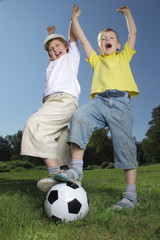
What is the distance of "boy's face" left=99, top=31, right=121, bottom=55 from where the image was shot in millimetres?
3801

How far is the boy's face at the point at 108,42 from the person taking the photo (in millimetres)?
3801

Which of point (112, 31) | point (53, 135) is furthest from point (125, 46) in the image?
point (53, 135)

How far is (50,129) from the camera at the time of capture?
3.65m

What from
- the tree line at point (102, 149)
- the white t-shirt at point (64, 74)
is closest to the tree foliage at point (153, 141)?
the tree line at point (102, 149)

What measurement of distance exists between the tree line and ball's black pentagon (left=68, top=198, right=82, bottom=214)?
24.5m

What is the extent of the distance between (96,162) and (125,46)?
29.9 m

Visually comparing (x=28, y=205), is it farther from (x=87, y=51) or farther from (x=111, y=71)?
(x=87, y=51)

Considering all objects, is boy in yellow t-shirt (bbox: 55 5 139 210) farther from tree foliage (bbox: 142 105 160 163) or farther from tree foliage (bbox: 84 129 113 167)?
tree foliage (bbox: 142 105 160 163)

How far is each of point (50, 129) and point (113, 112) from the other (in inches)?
40.1

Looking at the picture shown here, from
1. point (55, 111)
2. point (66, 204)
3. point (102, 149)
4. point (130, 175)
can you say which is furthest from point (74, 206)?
point (102, 149)

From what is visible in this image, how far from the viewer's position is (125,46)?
12.6 feet

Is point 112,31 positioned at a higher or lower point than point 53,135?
higher

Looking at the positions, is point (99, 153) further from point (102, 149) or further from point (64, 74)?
point (64, 74)

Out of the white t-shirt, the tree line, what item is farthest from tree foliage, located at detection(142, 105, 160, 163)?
the white t-shirt
